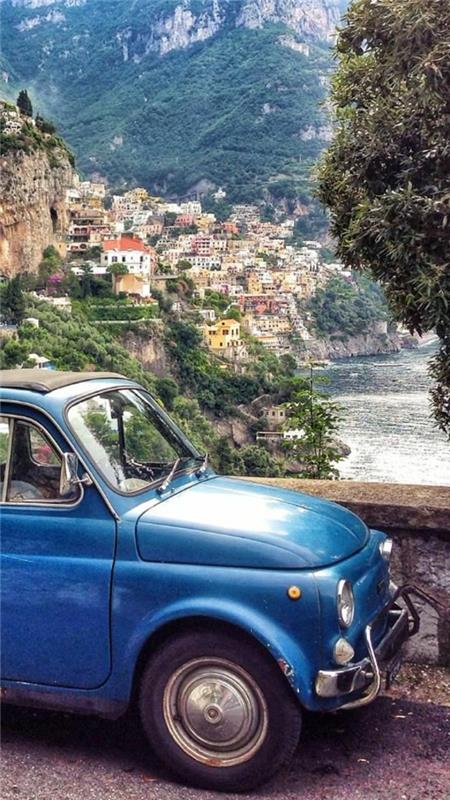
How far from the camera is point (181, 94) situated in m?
173

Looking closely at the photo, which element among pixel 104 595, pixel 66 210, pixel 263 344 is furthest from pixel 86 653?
pixel 66 210

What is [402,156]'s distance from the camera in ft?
14.0

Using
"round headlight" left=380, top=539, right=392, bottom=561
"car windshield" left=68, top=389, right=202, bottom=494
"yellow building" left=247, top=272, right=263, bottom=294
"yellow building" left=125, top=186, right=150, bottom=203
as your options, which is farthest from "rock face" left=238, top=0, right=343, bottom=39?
"round headlight" left=380, top=539, right=392, bottom=561

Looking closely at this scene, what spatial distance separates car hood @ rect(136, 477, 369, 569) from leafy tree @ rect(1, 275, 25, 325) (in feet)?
168

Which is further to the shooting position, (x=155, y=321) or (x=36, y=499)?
(x=155, y=321)

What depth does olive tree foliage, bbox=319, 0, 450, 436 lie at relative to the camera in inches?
157

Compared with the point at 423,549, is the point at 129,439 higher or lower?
higher

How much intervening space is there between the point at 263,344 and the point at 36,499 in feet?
208

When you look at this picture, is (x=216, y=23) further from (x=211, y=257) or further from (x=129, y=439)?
(x=129, y=439)

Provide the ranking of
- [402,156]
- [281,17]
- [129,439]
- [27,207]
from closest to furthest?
[129,439] → [402,156] → [27,207] → [281,17]

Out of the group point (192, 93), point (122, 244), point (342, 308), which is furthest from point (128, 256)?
point (192, 93)

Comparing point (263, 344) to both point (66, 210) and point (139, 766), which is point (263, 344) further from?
point (139, 766)

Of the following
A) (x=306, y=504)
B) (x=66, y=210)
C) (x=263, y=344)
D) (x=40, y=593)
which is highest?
(x=66, y=210)

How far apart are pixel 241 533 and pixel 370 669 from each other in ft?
2.33
